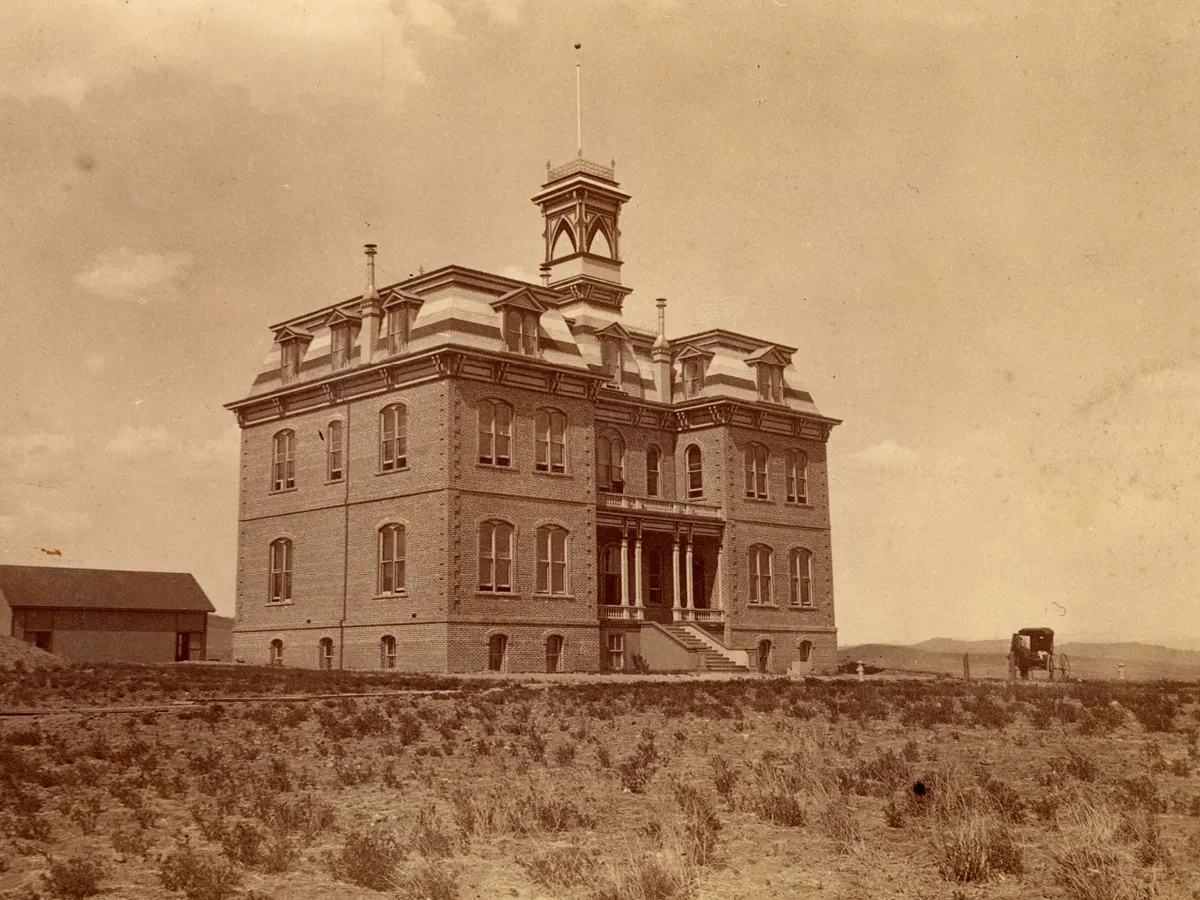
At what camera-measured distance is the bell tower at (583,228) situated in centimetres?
4850

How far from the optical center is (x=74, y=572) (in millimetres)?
55438

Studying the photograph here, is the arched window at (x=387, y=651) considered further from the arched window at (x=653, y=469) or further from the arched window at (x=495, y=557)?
the arched window at (x=653, y=469)

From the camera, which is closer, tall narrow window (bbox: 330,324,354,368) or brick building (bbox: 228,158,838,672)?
brick building (bbox: 228,158,838,672)

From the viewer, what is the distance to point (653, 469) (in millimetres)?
47219

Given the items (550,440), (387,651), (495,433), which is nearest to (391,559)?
(387,651)

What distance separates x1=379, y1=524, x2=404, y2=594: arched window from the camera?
1489 inches

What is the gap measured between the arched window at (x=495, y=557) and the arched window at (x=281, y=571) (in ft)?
28.9

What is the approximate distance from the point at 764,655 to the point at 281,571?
19.4m

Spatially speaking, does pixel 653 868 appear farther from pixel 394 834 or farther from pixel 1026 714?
pixel 1026 714

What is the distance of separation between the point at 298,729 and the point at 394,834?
24.9 feet

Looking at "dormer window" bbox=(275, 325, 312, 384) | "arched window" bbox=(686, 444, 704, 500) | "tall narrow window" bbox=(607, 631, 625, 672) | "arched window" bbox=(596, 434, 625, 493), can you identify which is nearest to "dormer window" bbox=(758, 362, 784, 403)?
"arched window" bbox=(686, 444, 704, 500)

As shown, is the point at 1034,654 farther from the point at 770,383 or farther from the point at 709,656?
the point at 770,383

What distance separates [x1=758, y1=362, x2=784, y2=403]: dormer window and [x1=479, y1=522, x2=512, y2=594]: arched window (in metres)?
15.1

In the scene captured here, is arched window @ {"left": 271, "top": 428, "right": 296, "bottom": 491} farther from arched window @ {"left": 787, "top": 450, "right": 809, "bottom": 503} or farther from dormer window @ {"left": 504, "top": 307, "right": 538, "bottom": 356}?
arched window @ {"left": 787, "top": 450, "right": 809, "bottom": 503}
